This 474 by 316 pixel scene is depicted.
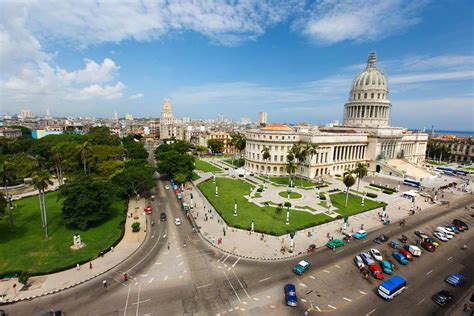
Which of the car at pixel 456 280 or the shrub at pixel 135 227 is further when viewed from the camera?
the shrub at pixel 135 227

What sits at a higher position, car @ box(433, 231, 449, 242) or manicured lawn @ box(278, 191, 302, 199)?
manicured lawn @ box(278, 191, 302, 199)

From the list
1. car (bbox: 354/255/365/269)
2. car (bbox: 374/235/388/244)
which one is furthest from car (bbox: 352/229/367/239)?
car (bbox: 354/255/365/269)

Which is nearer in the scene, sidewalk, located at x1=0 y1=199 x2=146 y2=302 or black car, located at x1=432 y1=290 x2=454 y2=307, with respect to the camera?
black car, located at x1=432 y1=290 x2=454 y2=307

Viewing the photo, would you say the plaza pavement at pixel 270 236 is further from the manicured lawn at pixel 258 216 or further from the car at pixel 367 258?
the car at pixel 367 258

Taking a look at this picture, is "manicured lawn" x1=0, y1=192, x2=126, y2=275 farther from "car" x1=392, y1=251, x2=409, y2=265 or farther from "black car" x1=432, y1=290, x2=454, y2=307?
"black car" x1=432, y1=290, x2=454, y2=307

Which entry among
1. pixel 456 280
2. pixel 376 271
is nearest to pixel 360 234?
pixel 376 271

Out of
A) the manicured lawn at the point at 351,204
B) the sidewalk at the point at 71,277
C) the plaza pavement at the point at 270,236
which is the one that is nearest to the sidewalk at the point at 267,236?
the plaza pavement at the point at 270,236
